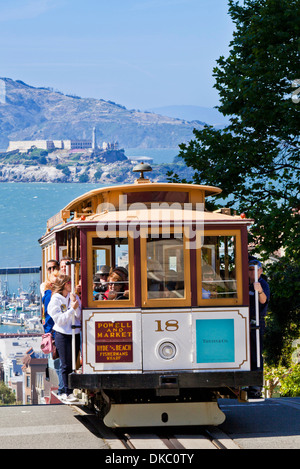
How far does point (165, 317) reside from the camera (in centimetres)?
1135

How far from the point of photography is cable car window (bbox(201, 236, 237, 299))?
38.1 feet

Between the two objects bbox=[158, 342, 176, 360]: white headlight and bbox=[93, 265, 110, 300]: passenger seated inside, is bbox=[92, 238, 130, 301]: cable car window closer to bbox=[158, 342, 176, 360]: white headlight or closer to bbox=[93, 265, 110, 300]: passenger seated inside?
bbox=[93, 265, 110, 300]: passenger seated inside

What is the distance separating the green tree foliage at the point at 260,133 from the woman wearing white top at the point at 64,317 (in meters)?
11.4

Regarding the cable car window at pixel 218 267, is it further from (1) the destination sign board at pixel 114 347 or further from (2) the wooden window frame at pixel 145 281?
(1) the destination sign board at pixel 114 347

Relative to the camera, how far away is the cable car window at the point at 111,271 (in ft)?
37.9

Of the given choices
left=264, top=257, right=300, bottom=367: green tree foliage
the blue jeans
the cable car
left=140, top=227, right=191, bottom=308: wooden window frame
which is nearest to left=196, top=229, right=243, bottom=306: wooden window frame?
the cable car

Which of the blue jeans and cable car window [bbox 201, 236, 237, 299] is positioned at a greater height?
cable car window [bbox 201, 236, 237, 299]

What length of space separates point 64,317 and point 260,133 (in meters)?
14.9

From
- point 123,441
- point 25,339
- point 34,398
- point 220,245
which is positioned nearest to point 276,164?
point 220,245

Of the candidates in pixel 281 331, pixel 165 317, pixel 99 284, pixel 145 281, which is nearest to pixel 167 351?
pixel 165 317

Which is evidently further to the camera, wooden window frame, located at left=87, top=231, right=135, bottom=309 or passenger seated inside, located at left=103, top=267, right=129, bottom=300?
passenger seated inside, located at left=103, top=267, right=129, bottom=300

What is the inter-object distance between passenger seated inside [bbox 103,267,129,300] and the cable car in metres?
0.01

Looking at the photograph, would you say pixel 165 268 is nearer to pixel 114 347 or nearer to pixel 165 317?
pixel 165 317

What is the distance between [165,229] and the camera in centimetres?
1160
